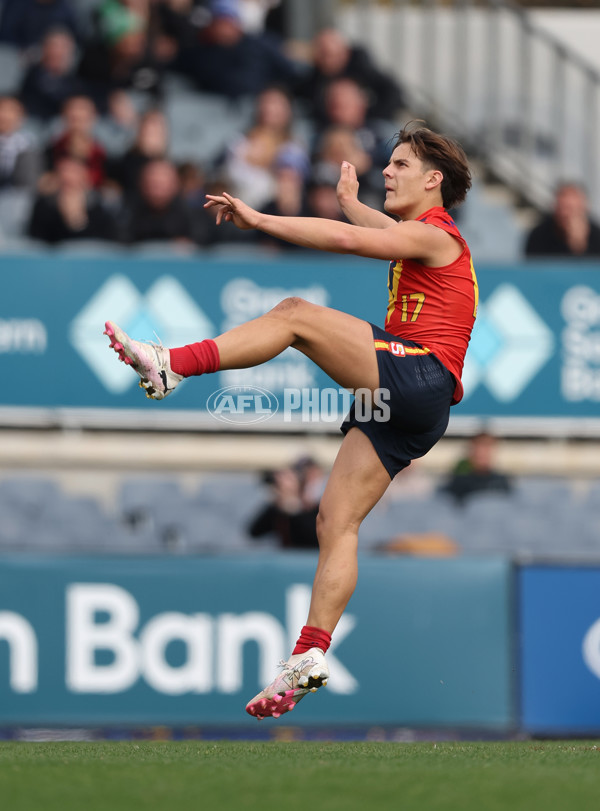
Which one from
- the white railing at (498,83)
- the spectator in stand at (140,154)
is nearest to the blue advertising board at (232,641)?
A: the spectator in stand at (140,154)

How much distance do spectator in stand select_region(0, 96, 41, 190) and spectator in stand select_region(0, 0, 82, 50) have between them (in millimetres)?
1540

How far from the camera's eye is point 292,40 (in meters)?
12.2

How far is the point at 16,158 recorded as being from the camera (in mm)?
10086

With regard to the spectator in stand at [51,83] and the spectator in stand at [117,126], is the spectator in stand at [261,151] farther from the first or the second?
the spectator in stand at [51,83]

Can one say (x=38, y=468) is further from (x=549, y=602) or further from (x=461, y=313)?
(x=461, y=313)

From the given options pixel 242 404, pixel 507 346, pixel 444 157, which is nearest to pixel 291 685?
pixel 444 157

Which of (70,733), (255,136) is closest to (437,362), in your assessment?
(70,733)

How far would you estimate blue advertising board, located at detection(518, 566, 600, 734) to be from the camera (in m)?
7.16

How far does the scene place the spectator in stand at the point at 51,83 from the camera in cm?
1066

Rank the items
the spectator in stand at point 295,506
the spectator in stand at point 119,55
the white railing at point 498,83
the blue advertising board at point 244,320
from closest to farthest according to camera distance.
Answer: the spectator in stand at point 295,506 < the blue advertising board at point 244,320 < the spectator in stand at point 119,55 < the white railing at point 498,83

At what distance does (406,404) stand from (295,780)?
57.1 inches

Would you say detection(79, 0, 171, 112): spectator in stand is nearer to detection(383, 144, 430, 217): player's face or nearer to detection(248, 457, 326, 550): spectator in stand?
detection(248, 457, 326, 550): spectator in stand

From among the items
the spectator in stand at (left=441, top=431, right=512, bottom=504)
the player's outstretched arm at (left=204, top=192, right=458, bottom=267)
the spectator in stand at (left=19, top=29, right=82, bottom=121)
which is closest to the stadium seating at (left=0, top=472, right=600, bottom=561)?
the spectator in stand at (left=441, top=431, right=512, bottom=504)

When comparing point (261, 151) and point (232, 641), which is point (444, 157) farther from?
point (261, 151)
